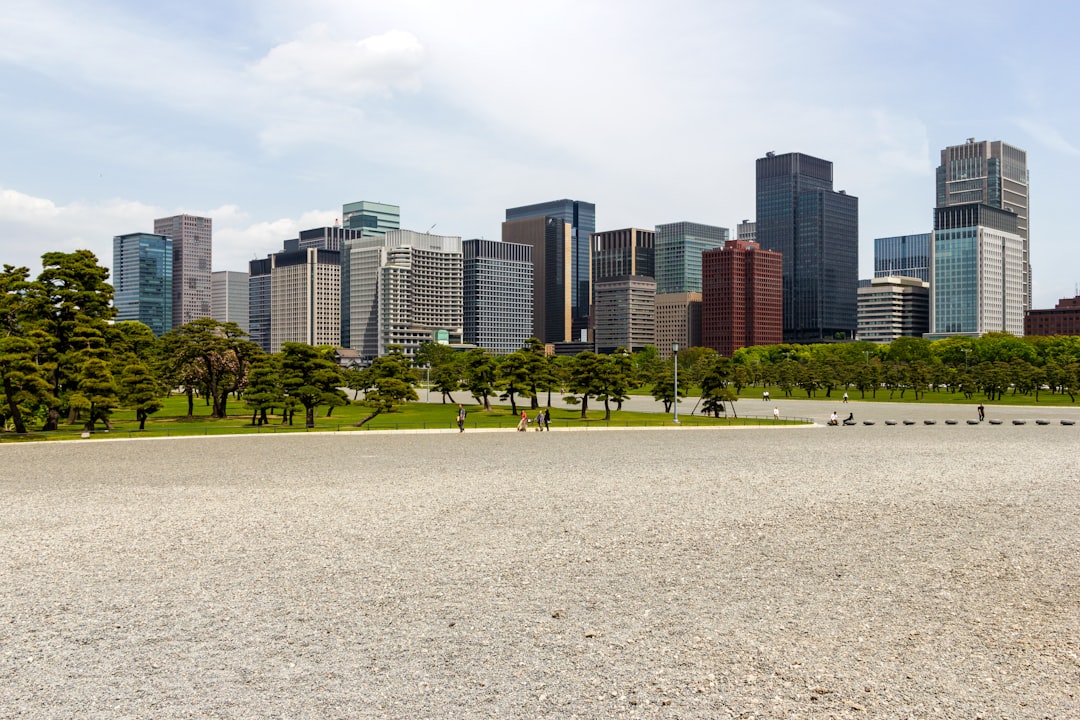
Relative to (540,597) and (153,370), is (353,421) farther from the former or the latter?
(540,597)

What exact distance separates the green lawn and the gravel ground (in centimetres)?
2484

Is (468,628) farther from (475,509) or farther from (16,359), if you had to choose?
(16,359)

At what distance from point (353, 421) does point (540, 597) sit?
54.4 meters

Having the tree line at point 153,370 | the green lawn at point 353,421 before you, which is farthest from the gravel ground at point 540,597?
the green lawn at point 353,421

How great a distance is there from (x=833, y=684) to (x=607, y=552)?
7.74 metres

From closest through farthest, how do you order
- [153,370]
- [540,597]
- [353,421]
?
1. [540,597]
2. [153,370]
3. [353,421]

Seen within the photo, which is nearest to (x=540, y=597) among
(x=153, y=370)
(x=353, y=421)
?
(x=353, y=421)

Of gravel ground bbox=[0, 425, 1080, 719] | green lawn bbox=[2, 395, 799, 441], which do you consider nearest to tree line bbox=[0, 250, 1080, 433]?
green lawn bbox=[2, 395, 799, 441]

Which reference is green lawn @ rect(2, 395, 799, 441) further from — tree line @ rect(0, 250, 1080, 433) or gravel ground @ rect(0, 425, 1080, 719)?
gravel ground @ rect(0, 425, 1080, 719)

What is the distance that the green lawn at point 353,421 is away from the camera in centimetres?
5488

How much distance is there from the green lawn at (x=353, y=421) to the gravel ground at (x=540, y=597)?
24.8 m

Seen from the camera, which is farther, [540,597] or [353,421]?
[353,421]

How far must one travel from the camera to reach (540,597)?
15.4m

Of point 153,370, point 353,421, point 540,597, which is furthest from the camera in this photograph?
point 353,421
